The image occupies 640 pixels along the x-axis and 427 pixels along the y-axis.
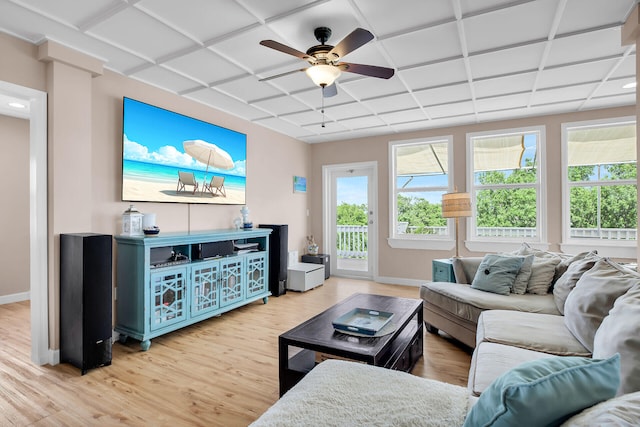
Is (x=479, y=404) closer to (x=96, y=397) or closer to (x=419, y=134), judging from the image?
(x=96, y=397)

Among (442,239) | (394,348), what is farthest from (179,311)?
(442,239)

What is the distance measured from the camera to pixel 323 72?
2373 mm

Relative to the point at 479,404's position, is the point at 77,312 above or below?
below

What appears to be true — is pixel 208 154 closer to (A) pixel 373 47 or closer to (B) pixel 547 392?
(A) pixel 373 47

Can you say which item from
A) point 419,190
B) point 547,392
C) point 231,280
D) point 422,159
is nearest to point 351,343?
point 547,392

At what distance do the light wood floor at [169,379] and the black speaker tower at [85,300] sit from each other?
147 mm

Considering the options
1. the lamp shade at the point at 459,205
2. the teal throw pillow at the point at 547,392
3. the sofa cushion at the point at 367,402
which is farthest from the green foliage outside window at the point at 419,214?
the teal throw pillow at the point at 547,392

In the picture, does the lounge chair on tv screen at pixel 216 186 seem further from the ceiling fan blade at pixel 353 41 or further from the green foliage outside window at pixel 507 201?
the green foliage outside window at pixel 507 201

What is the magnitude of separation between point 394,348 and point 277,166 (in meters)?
3.80

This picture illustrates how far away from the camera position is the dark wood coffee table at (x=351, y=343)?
1879 millimetres

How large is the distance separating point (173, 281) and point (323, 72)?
2318mm

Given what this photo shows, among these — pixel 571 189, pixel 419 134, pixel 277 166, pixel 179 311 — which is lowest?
pixel 179 311

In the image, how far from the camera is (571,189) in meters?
4.55

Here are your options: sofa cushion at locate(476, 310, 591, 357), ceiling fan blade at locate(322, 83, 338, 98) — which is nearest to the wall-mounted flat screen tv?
ceiling fan blade at locate(322, 83, 338, 98)
